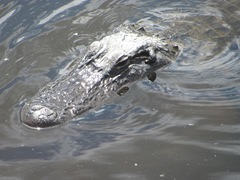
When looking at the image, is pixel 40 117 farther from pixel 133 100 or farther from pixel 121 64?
pixel 121 64

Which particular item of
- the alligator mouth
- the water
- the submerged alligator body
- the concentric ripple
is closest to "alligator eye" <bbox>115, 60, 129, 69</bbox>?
the submerged alligator body

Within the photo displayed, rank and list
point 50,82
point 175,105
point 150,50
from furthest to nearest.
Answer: point 150,50 → point 50,82 → point 175,105

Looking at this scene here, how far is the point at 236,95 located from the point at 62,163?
2.04m

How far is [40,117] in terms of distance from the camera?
412cm

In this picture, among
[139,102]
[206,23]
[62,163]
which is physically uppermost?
[62,163]

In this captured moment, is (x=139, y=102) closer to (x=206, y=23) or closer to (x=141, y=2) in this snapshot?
(x=206, y=23)

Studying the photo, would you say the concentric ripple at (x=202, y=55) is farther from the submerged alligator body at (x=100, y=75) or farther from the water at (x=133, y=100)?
the submerged alligator body at (x=100, y=75)

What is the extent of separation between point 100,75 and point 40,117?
1.05 metres

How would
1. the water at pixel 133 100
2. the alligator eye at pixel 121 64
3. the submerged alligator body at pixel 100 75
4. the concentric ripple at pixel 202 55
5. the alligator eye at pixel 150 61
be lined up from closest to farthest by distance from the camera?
1. the water at pixel 133 100
2. the submerged alligator body at pixel 100 75
3. the concentric ripple at pixel 202 55
4. the alligator eye at pixel 121 64
5. the alligator eye at pixel 150 61

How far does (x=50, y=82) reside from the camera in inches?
199

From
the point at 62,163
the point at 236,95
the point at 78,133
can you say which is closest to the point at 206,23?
the point at 236,95

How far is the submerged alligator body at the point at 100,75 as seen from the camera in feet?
14.0

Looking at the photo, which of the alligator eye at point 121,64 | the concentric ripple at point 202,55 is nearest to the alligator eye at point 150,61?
the concentric ripple at point 202,55

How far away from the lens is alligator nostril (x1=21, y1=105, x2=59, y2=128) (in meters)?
4.12
